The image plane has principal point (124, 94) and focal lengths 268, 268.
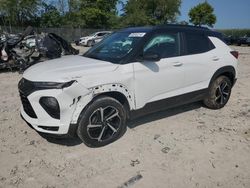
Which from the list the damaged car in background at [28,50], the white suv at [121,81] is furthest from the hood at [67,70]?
the damaged car in background at [28,50]

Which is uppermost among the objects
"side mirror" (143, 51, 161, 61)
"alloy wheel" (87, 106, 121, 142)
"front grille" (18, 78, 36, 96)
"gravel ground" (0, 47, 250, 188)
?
"side mirror" (143, 51, 161, 61)

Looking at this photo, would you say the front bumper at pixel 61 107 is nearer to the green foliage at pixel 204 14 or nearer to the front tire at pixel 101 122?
the front tire at pixel 101 122

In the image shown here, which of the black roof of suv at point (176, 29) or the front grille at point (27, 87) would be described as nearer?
the front grille at point (27, 87)

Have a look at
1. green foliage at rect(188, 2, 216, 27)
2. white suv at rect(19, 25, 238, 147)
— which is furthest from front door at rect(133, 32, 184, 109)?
green foliage at rect(188, 2, 216, 27)

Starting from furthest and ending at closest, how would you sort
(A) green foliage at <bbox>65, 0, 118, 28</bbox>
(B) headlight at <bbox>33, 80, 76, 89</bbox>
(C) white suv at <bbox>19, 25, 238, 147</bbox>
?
(A) green foliage at <bbox>65, 0, 118, 28</bbox> → (C) white suv at <bbox>19, 25, 238, 147</bbox> → (B) headlight at <bbox>33, 80, 76, 89</bbox>

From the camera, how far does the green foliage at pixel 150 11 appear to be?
4744cm

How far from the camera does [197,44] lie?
17.1 feet

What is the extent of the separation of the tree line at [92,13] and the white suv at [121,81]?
36.2 meters

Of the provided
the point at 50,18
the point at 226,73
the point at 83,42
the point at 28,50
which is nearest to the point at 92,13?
the point at 50,18

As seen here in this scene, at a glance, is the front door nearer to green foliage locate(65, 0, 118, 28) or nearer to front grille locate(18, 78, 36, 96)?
front grille locate(18, 78, 36, 96)

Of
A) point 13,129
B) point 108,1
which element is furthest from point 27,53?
point 108,1

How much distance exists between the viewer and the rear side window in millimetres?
5047

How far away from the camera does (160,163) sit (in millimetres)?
3719

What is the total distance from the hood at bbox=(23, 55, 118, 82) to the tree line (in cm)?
3615
